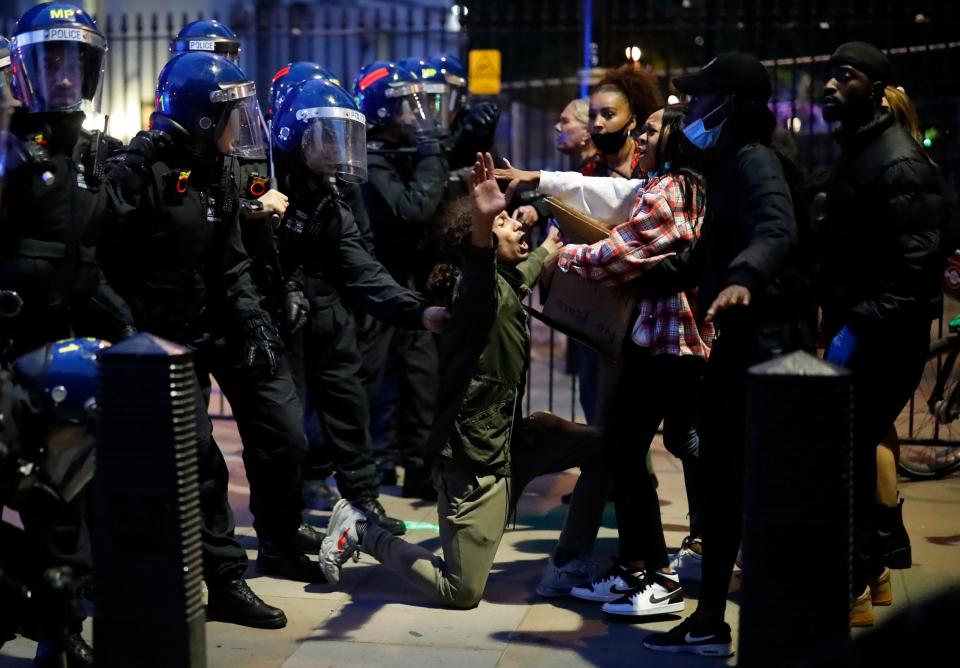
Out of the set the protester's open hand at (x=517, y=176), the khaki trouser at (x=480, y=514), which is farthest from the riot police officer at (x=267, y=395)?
the protester's open hand at (x=517, y=176)

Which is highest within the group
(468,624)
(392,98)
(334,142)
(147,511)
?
(392,98)

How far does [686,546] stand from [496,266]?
1.57 metres

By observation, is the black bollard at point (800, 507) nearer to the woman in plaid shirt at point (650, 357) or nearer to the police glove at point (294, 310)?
the woman in plaid shirt at point (650, 357)

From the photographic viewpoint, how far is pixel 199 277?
199 inches

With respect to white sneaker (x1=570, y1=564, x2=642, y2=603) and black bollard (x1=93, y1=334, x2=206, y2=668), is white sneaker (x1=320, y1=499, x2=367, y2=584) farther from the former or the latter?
black bollard (x1=93, y1=334, x2=206, y2=668)

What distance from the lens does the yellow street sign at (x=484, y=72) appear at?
1083 centimetres

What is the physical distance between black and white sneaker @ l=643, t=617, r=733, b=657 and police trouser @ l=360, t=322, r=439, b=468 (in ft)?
8.29

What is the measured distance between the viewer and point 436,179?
709 centimetres

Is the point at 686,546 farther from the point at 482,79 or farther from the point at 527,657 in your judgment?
the point at 482,79

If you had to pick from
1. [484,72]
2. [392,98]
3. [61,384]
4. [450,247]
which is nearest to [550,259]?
[450,247]

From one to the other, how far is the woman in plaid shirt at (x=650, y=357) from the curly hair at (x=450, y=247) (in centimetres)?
44

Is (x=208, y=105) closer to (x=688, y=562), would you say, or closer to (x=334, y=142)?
(x=334, y=142)

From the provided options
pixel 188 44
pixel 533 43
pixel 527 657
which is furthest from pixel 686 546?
pixel 533 43

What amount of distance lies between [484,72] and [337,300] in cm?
479
